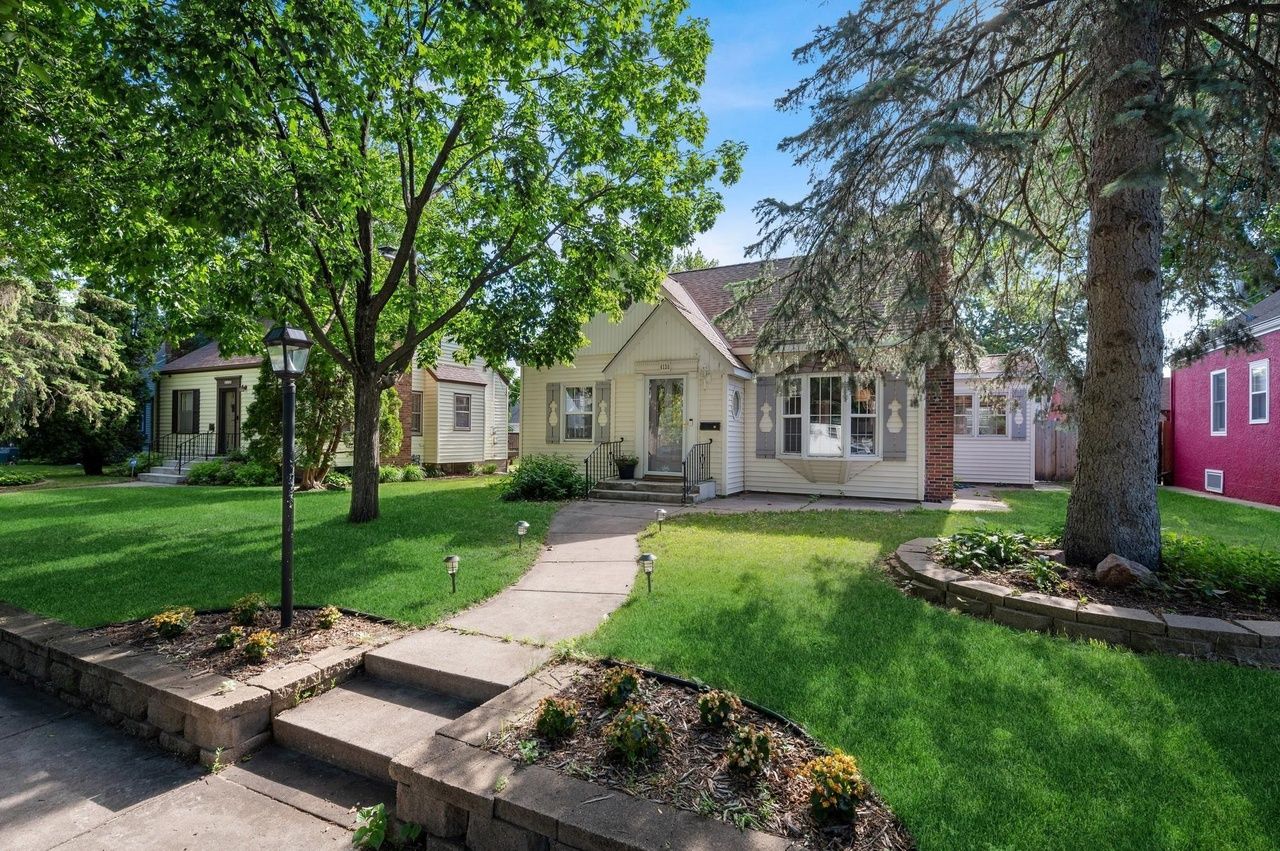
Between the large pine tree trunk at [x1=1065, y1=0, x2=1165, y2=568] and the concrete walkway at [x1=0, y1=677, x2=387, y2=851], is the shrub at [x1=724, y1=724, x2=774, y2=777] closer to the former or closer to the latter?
the concrete walkway at [x1=0, y1=677, x2=387, y2=851]

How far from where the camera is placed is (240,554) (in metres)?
7.02

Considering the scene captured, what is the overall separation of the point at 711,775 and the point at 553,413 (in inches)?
510

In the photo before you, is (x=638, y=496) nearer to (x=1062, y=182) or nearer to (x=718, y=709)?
(x=1062, y=182)

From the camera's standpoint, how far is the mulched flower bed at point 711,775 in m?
2.25

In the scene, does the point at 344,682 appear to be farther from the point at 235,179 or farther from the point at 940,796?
the point at 235,179

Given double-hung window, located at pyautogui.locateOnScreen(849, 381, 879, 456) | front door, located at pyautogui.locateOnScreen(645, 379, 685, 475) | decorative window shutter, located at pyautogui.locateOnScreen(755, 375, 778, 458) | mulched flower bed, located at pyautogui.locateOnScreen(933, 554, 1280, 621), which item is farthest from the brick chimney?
mulched flower bed, located at pyautogui.locateOnScreen(933, 554, 1280, 621)

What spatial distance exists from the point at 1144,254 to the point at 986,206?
2.26 m

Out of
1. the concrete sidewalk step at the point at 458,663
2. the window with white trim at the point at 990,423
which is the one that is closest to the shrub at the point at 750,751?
the concrete sidewalk step at the point at 458,663

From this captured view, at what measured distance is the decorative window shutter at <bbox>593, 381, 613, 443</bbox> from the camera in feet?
46.6

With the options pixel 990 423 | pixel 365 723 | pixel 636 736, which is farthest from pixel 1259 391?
pixel 365 723

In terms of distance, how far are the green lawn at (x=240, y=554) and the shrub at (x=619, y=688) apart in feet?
6.98

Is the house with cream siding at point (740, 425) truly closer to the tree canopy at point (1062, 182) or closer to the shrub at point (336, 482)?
the tree canopy at point (1062, 182)

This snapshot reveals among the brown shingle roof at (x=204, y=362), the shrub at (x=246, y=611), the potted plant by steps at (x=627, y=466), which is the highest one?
the brown shingle roof at (x=204, y=362)

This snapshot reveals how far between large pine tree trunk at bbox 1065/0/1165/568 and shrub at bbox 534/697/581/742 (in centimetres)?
502
